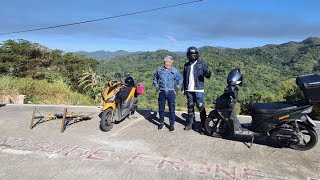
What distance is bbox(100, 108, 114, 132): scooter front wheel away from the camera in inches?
269

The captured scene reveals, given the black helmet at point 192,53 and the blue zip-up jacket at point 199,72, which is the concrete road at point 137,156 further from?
the black helmet at point 192,53

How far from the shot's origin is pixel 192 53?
21.5ft

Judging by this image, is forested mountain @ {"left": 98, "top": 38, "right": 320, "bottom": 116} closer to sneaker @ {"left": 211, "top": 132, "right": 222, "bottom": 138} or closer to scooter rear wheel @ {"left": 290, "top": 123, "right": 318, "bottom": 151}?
sneaker @ {"left": 211, "top": 132, "right": 222, "bottom": 138}

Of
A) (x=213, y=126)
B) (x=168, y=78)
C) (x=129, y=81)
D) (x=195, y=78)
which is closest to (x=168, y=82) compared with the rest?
(x=168, y=78)

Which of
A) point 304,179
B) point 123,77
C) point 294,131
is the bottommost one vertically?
point 304,179

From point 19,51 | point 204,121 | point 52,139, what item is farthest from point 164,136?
point 19,51

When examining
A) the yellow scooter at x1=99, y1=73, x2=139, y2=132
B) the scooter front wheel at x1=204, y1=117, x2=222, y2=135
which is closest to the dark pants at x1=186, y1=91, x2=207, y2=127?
the scooter front wheel at x1=204, y1=117, x2=222, y2=135

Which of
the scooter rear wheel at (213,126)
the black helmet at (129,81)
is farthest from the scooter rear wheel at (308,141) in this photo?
the black helmet at (129,81)

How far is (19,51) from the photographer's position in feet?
65.5

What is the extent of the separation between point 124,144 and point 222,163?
1.76m

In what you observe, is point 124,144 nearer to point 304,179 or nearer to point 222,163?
point 222,163

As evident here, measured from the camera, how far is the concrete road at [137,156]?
4.71 m

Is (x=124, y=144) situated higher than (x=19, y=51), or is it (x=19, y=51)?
(x=19, y=51)

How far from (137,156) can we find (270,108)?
7.53 ft
